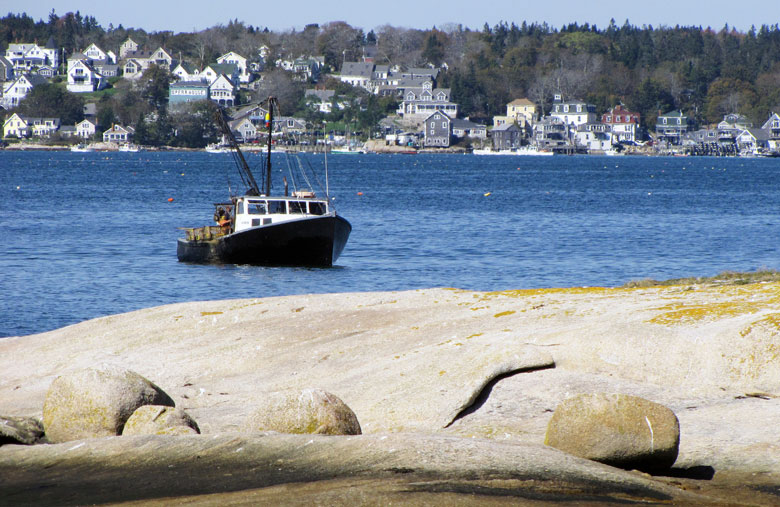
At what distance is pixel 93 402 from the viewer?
11.8 meters

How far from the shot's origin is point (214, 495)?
28.3 feet

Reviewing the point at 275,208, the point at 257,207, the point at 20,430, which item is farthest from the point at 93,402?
the point at 257,207

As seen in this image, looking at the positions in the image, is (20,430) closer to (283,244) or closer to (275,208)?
(283,244)

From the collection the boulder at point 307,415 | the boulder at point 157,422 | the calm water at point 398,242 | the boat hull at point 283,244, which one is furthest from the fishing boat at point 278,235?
the boulder at point 307,415

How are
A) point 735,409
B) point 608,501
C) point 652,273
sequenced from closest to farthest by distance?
1. point 608,501
2. point 735,409
3. point 652,273

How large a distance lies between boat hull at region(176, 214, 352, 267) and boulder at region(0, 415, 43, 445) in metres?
27.6

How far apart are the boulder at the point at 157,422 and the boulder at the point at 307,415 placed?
2.24 ft

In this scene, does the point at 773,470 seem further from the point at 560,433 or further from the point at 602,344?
the point at 602,344

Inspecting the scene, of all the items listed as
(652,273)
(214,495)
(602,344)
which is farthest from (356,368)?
(652,273)

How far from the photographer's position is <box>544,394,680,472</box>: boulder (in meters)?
9.73

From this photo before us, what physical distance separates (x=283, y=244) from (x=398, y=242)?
11.2 meters

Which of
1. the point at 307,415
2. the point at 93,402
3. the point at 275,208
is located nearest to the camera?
the point at 307,415

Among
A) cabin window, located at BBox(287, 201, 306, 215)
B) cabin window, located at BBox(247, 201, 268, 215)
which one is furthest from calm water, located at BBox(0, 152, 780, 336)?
cabin window, located at BBox(247, 201, 268, 215)

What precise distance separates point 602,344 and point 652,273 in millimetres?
26102
